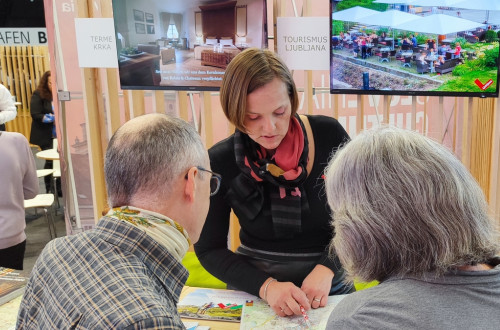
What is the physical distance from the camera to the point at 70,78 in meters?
3.64

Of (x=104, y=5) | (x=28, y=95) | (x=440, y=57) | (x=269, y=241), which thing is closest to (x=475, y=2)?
(x=440, y=57)

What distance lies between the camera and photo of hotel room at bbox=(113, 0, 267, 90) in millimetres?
2900

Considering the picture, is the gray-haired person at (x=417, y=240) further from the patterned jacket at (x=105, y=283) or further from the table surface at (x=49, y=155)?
the table surface at (x=49, y=155)

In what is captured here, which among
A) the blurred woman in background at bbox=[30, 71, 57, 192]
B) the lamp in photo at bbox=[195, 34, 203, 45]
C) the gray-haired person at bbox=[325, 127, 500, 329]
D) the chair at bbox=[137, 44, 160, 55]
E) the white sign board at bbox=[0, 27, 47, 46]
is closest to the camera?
the gray-haired person at bbox=[325, 127, 500, 329]

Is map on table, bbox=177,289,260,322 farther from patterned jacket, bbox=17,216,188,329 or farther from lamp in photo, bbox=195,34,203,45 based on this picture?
lamp in photo, bbox=195,34,203,45

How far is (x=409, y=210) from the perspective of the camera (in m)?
1.13

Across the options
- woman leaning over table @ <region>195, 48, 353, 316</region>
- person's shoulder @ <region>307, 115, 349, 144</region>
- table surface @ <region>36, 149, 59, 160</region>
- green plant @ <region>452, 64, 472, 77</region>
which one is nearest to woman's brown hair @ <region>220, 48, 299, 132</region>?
woman leaning over table @ <region>195, 48, 353, 316</region>

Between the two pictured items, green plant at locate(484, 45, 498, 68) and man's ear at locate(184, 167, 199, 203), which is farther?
green plant at locate(484, 45, 498, 68)

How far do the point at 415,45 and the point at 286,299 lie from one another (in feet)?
4.91

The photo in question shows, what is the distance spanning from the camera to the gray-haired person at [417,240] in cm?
109

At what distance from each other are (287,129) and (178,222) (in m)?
0.84

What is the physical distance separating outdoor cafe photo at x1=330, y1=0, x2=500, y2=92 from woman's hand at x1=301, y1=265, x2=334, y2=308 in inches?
47.2

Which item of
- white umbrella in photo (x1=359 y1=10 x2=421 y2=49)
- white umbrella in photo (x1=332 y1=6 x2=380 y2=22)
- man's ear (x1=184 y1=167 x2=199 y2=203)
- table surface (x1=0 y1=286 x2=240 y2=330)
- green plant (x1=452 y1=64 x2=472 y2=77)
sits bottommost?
table surface (x1=0 y1=286 x2=240 y2=330)

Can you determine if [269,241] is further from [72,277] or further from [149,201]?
[72,277]
